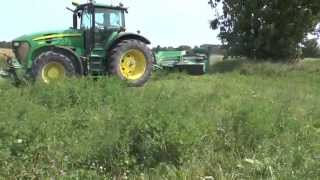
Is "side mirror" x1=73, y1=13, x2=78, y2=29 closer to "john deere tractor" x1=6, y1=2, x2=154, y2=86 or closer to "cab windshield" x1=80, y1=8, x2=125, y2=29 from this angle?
"john deere tractor" x1=6, y1=2, x2=154, y2=86

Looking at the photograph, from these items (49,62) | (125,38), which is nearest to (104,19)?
(125,38)

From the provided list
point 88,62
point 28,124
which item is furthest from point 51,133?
point 88,62

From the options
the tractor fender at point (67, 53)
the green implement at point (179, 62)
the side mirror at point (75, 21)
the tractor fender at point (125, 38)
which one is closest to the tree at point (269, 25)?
the green implement at point (179, 62)

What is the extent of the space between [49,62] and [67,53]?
2.18ft

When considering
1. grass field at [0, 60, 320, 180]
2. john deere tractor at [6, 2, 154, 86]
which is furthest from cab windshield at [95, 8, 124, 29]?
grass field at [0, 60, 320, 180]

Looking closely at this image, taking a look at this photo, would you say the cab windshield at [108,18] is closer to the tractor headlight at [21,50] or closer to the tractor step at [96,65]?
the tractor step at [96,65]

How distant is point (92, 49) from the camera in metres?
16.9

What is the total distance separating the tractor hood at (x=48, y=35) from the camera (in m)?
16.0

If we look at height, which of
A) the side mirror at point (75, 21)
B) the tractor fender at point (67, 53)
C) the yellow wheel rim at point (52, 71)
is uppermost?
the side mirror at point (75, 21)

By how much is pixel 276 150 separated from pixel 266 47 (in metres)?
16.8

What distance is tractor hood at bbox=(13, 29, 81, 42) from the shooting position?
16.0 m

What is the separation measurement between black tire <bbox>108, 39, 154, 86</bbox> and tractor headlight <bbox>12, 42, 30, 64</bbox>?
7.29ft

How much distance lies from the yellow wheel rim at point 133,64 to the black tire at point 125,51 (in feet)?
0.29

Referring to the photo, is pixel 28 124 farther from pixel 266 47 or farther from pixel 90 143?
pixel 266 47
